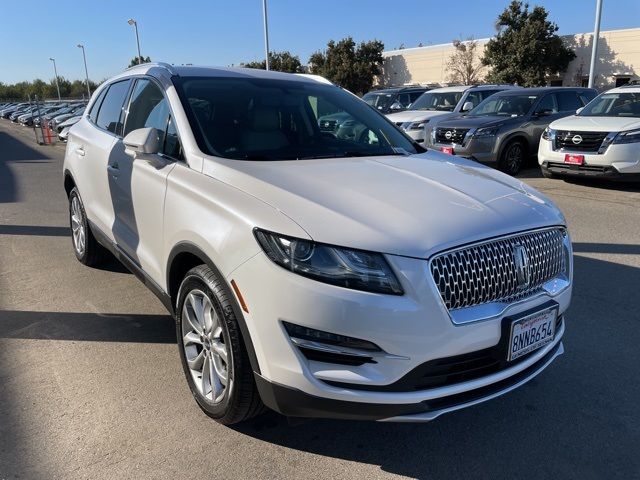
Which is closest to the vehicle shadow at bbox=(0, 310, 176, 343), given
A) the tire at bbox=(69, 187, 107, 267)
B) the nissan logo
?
the tire at bbox=(69, 187, 107, 267)

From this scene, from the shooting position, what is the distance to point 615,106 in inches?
389

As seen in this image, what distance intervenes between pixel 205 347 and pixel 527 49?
40.1 meters

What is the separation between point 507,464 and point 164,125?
8.98 ft

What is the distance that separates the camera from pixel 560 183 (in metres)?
10.2

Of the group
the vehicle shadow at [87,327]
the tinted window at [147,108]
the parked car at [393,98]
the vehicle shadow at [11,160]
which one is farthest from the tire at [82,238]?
the parked car at [393,98]

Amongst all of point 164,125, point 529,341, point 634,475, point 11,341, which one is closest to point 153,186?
point 164,125

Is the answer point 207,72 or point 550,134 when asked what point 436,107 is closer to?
point 550,134

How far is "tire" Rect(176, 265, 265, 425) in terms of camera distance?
250 cm

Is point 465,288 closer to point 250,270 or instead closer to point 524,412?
point 250,270

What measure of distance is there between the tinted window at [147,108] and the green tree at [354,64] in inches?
1870

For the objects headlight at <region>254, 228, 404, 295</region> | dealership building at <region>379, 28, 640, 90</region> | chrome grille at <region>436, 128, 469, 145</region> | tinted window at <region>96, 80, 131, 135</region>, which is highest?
dealership building at <region>379, 28, 640, 90</region>

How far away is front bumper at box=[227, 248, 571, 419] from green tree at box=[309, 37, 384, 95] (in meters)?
49.5

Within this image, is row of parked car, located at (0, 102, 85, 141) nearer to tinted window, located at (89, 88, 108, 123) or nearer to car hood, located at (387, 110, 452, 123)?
tinted window, located at (89, 88, 108, 123)

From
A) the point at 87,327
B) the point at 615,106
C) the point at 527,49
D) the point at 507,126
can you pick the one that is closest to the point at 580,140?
the point at 615,106
